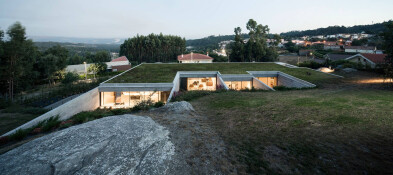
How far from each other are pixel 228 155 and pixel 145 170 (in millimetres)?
2247

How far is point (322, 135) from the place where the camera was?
608cm

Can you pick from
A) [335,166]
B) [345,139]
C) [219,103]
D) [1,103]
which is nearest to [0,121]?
[1,103]

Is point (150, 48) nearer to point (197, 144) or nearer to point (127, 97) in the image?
point (127, 97)

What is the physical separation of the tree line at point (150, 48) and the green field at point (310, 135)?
48.1m

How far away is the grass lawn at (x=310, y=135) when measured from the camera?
178 inches

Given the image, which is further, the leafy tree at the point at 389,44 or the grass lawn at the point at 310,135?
the leafy tree at the point at 389,44

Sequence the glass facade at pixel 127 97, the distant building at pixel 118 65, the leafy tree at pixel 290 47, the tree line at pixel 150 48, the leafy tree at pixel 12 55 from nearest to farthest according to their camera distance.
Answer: the glass facade at pixel 127 97, the leafy tree at pixel 12 55, the distant building at pixel 118 65, the tree line at pixel 150 48, the leafy tree at pixel 290 47

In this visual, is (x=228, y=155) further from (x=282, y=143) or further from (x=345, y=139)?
(x=345, y=139)

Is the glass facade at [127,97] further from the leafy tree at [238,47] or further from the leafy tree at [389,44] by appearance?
the leafy tree at [238,47]

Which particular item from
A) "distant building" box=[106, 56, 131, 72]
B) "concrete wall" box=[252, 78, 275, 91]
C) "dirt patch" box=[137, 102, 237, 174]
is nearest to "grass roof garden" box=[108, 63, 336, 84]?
"concrete wall" box=[252, 78, 275, 91]

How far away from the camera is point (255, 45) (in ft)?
126

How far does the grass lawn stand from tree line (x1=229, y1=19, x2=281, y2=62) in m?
30.0

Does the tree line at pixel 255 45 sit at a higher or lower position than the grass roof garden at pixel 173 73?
higher

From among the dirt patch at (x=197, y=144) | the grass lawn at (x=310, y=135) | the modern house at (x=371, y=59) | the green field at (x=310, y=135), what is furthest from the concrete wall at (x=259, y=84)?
the modern house at (x=371, y=59)
